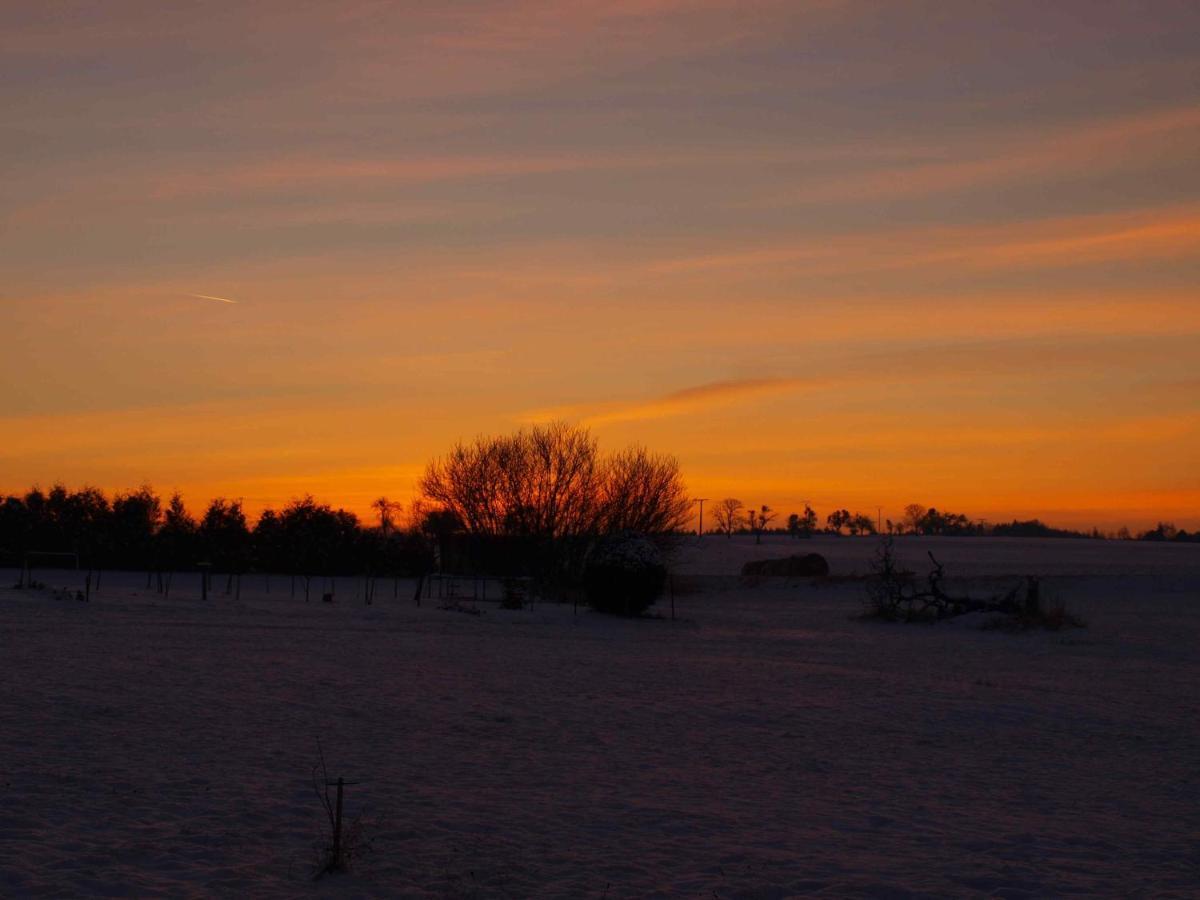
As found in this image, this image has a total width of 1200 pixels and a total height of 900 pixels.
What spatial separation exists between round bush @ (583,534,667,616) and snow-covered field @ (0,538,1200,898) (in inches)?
435

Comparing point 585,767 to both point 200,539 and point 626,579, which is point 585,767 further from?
point 200,539

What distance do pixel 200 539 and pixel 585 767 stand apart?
146ft

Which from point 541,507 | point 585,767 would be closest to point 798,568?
point 541,507

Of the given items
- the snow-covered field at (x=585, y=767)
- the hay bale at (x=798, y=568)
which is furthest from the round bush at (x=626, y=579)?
the hay bale at (x=798, y=568)

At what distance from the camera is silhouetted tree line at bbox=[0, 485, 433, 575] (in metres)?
51.8

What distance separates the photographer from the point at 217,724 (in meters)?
13.0

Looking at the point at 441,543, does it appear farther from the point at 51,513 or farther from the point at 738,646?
the point at 738,646

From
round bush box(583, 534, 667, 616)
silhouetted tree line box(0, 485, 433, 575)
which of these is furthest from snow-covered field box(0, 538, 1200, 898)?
silhouetted tree line box(0, 485, 433, 575)

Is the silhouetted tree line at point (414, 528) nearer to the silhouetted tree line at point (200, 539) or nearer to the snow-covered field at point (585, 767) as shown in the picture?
the silhouetted tree line at point (200, 539)

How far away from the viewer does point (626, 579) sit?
36062 mm

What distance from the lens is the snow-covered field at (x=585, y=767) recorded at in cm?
823

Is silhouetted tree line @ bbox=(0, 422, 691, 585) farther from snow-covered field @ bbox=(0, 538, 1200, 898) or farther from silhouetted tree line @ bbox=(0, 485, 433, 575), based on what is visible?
snow-covered field @ bbox=(0, 538, 1200, 898)

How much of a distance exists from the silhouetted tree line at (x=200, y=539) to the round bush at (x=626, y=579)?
14.6 metres

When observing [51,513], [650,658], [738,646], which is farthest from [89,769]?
[51,513]
